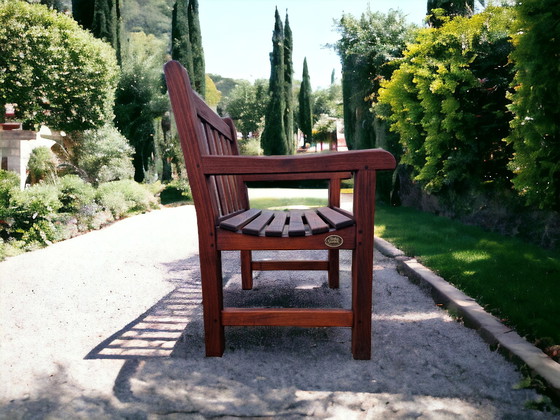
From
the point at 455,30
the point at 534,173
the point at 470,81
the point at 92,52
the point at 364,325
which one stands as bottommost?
the point at 364,325

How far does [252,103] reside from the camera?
41250 millimetres

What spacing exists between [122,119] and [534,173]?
17.1 metres

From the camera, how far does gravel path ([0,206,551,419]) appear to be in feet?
5.88

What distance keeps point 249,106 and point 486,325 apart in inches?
1588

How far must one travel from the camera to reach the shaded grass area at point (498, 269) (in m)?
2.56

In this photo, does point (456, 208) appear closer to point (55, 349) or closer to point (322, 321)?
point (322, 321)

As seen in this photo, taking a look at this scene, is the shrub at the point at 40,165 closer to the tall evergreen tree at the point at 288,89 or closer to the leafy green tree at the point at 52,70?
the leafy green tree at the point at 52,70

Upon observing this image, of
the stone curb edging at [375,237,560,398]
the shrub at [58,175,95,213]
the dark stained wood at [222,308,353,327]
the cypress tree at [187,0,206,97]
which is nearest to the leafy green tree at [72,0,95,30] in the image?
the cypress tree at [187,0,206,97]

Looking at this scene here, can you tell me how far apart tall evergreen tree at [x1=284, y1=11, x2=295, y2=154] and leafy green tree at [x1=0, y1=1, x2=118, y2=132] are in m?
12.1

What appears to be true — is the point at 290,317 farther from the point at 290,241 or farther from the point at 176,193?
the point at 176,193

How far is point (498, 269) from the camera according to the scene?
3676 millimetres

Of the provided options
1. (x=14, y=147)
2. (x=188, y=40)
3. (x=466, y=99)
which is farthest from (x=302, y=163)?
(x=188, y=40)

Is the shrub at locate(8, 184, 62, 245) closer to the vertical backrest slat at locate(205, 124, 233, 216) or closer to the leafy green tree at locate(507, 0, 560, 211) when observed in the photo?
the vertical backrest slat at locate(205, 124, 233, 216)

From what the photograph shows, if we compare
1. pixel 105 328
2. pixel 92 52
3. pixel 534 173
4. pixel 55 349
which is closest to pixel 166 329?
pixel 105 328
